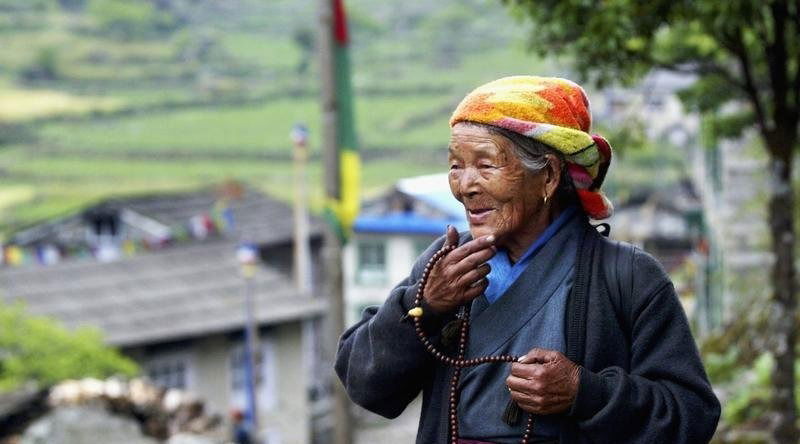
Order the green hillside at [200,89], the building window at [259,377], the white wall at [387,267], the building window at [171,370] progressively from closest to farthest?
the building window at [171,370] < the building window at [259,377] < the white wall at [387,267] < the green hillside at [200,89]

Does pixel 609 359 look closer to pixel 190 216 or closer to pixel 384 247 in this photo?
pixel 384 247

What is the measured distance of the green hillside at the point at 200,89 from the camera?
78.9m

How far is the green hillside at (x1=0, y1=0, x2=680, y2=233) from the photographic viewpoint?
78.9 metres

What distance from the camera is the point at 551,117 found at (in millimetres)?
3379

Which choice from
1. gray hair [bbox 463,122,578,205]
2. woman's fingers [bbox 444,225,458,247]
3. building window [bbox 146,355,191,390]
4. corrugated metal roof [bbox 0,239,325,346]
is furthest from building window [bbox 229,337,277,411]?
gray hair [bbox 463,122,578,205]

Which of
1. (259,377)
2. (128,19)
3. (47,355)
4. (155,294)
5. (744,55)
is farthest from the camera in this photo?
(128,19)

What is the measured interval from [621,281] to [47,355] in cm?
1942

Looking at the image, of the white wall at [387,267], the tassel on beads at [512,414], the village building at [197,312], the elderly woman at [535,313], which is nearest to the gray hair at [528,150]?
the elderly woman at [535,313]

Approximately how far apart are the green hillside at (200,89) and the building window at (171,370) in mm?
34808

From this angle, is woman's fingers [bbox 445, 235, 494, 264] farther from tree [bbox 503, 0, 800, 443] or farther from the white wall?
the white wall

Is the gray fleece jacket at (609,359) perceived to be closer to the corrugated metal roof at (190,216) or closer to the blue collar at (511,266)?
the blue collar at (511,266)

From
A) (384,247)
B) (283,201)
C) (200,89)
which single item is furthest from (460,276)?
(200,89)

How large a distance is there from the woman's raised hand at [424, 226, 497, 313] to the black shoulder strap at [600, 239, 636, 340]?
1.07 ft

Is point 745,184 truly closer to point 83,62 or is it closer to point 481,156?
point 481,156
